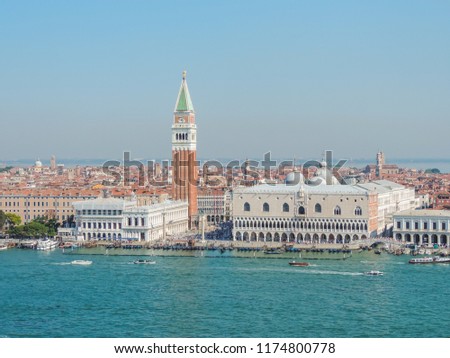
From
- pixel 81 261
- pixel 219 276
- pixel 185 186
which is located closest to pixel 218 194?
pixel 185 186

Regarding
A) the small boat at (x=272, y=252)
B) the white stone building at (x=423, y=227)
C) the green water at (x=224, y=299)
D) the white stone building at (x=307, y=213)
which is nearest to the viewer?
the green water at (x=224, y=299)

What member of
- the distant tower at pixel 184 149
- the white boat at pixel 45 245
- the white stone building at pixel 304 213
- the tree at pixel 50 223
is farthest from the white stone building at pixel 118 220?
the distant tower at pixel 184 149

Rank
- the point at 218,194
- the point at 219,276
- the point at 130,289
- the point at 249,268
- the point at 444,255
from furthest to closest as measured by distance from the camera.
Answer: the point at 218,194 < the point at 444,255 < the point at 249,268 < the point at 219,276 < the point at 130,289

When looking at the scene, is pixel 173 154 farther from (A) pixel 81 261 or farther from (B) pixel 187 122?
(A) pixel 81 261

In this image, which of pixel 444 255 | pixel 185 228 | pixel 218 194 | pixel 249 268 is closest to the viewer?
pixel 249 268

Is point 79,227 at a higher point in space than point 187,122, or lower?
lower

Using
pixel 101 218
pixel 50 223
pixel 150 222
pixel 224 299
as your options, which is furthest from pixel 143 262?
pixel 50 223

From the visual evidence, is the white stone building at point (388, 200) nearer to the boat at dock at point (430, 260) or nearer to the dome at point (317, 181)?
the dome at point (317, 181)
